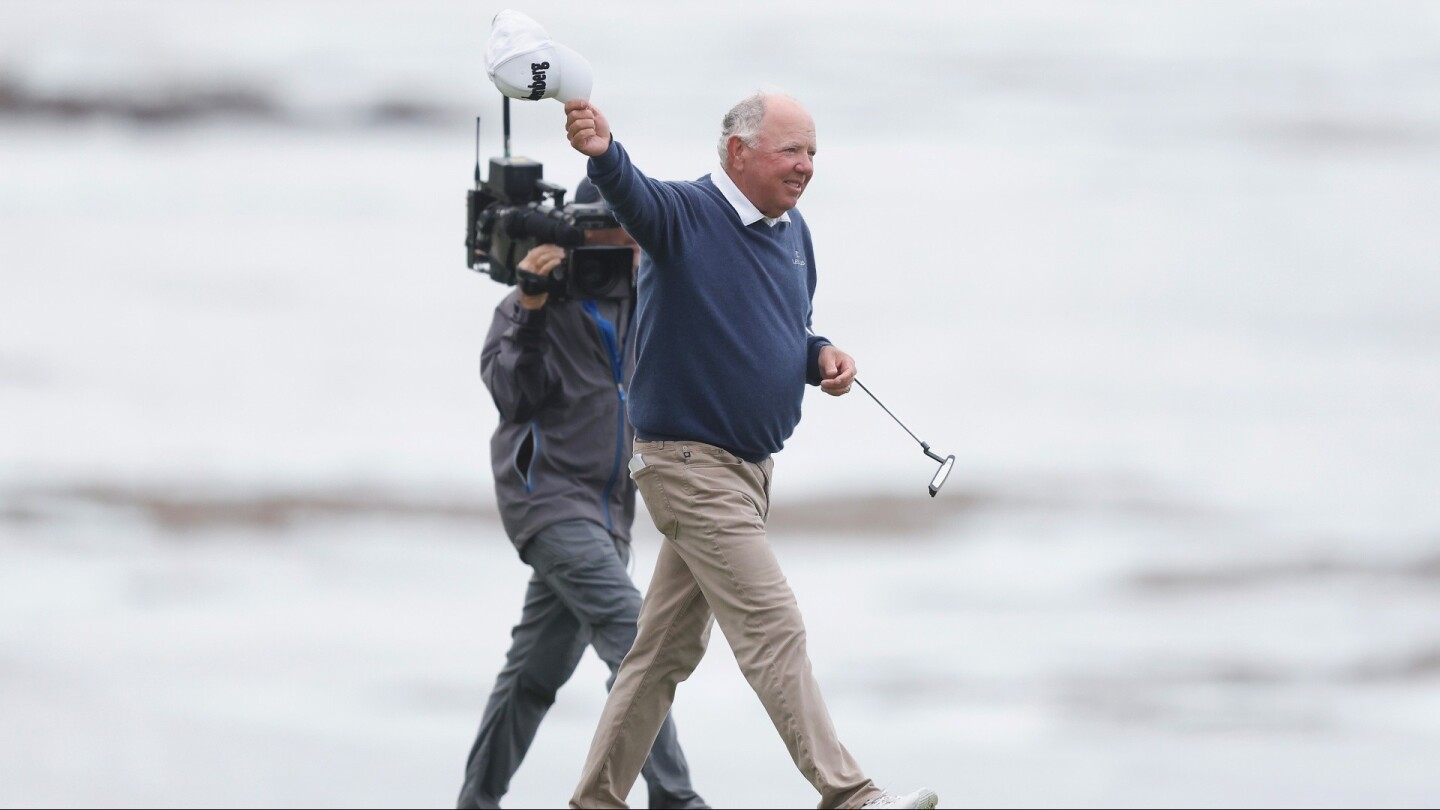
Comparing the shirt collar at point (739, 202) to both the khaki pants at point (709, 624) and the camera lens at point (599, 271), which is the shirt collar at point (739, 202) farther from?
the camera lens at point (599, 271)

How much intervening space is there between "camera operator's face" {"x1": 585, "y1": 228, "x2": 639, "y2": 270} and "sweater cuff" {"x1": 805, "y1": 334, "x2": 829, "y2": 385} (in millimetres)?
866

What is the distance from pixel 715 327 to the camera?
412 cm

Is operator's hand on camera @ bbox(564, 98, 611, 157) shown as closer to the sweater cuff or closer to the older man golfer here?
the older man golfer

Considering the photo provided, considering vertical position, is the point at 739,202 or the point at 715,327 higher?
the point at 739,202

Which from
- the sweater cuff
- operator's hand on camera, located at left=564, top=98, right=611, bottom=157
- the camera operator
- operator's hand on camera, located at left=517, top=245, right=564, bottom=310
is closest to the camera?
operator's hand on camera, located at left=564, top=98, right=611, bottom=157

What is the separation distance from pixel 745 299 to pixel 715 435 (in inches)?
9.9

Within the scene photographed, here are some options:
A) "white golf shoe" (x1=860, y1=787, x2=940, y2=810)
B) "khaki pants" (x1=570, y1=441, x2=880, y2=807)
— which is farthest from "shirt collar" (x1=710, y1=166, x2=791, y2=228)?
"white golf shoe" (x1=860, y1=787, x2=940, y2=810)

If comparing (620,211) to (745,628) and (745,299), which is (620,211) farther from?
(745,628)

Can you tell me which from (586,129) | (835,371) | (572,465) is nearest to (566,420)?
(572,465)

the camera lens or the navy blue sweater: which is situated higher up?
the camera lens

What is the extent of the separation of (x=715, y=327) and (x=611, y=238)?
105cm

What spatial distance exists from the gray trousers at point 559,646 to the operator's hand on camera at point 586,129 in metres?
1.50

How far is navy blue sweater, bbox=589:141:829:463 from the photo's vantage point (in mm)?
4113

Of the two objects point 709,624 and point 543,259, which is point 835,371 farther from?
point 543,259
